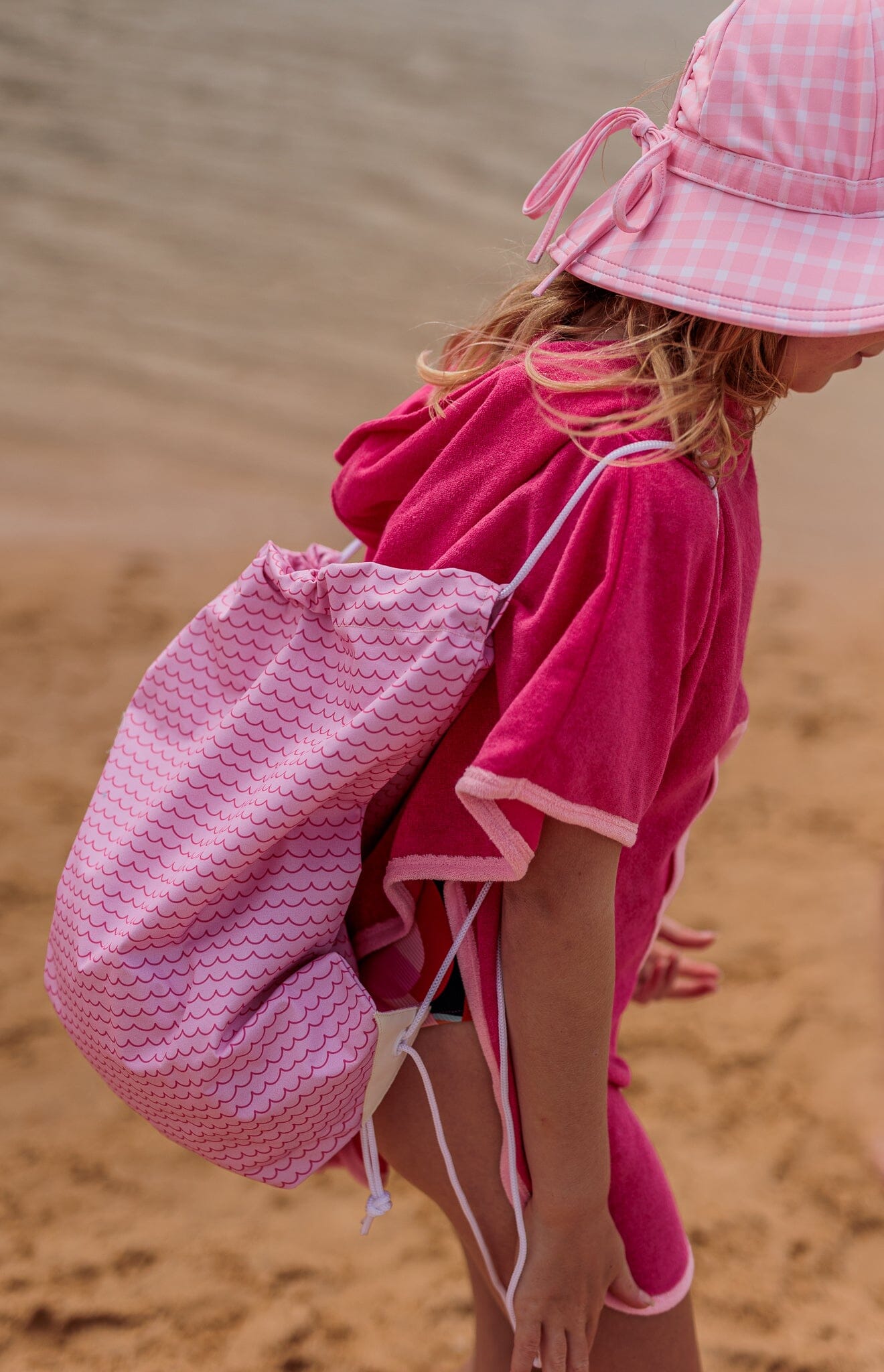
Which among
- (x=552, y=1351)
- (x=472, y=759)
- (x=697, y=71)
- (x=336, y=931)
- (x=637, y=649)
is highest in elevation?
(x=697, y=71)

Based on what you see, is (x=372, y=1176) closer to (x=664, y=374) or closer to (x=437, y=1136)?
(x=437, y=1136)

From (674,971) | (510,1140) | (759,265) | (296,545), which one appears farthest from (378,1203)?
(296,545)

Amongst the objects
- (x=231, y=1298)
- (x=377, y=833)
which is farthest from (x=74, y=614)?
(x=377, y=833)

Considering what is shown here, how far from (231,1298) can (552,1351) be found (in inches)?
44.4

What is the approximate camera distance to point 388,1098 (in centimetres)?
116

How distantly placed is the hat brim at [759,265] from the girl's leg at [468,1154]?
24.4 inches

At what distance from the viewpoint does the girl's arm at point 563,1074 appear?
977 millimetres

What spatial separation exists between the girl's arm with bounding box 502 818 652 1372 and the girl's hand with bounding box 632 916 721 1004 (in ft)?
1.94

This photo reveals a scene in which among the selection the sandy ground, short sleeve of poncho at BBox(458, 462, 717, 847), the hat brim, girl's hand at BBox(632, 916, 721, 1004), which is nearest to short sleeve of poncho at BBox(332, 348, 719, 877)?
short sleeve of poncho at BBox(458, 462, 717, 847)

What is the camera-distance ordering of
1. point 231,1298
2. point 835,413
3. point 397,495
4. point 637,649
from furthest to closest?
point 835,413
point 231,1298
point 397,495
point 637,649

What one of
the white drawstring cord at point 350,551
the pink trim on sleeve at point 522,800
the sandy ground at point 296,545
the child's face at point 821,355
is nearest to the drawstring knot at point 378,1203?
the pink trim on sleeve at point 522,800

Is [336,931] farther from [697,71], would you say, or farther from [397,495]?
[697,71]

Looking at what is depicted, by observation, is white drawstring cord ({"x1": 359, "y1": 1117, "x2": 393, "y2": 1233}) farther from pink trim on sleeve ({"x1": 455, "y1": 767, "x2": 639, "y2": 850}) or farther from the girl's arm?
pink trim on sleeve ({"x1": 455, "y1": 767, "x2": 639, "y2": 850})

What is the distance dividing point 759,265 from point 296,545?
3698mm
